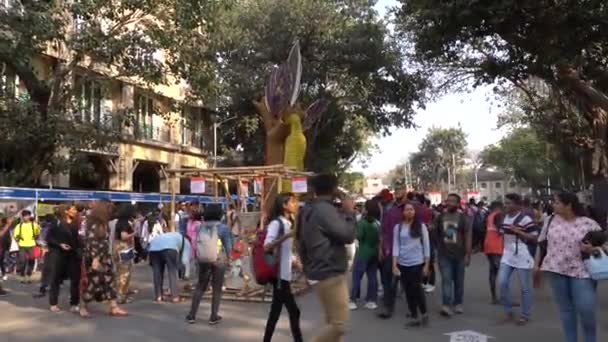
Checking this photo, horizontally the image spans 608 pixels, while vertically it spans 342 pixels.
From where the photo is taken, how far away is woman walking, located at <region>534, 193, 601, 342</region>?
5.75 meters

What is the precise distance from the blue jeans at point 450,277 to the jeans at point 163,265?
14.1ft

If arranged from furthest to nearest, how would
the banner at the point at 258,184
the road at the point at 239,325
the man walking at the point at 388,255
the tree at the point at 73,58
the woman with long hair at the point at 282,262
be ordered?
1. the tree at the point at 73,58
2. the banner at the point at 258,184
3. the man walking at the point at 388,255
4. the road at the point at 239,325
5. the woman with long hair at the point at 282,262

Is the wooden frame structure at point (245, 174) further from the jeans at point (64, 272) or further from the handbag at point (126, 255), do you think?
the jeans at point (64, 272)

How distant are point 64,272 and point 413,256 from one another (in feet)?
18.2

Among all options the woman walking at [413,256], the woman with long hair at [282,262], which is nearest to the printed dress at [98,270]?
the woman with long hair at [282,262]

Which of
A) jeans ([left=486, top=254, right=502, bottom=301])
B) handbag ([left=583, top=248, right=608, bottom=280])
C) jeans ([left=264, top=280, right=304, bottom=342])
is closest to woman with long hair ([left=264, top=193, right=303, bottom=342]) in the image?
jeans ([left=264, top=280, right=304, bottom=342])

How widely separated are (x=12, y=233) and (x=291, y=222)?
1005 centimetres

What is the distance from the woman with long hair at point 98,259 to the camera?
29.7 ft

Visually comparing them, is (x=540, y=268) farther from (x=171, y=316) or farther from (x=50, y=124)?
(x=50, y=124)

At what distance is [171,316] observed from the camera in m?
9.27

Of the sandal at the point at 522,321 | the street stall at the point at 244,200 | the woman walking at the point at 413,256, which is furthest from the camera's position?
the street stall at the point at 244,200

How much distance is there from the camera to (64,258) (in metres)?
10.2

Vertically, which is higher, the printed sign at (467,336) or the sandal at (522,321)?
the sandal at (522,321)

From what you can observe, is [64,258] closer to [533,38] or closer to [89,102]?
[533,38]
